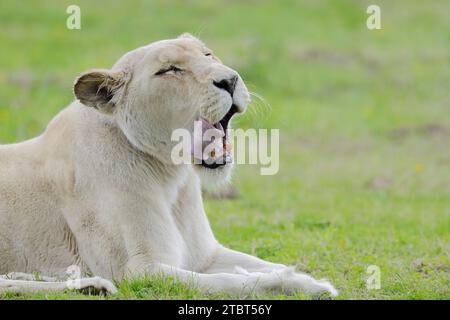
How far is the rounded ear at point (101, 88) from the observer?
19.0 feet

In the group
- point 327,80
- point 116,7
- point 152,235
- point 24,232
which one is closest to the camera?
point 152,235

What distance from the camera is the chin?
5758 millimetres

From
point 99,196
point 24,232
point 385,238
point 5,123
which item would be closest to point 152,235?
point 99,196

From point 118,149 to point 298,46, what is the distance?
14253 millimetres

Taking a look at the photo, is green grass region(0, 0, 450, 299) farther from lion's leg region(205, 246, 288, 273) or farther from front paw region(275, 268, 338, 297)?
lion's leg region(205, 246, 288, 273)

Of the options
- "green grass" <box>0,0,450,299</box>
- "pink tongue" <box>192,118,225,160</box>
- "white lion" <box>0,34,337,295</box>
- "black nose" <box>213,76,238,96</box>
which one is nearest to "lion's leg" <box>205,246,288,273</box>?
"white lion" <box>0,34,337,295</box>

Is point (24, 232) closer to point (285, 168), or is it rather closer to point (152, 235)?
point (152, 235)

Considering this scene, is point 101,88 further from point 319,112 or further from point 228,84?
point 319,112

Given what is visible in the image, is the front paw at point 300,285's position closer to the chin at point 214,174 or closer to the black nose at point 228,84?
the chin at point 214,174

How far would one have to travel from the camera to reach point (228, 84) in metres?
5.62

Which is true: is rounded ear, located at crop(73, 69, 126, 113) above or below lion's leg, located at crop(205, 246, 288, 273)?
above

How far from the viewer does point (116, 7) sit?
22.2m

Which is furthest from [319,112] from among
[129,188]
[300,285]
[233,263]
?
[300,285]

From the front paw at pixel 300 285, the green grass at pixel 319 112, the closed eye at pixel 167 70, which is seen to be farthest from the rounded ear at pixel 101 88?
the front paw at pixel 300 285
